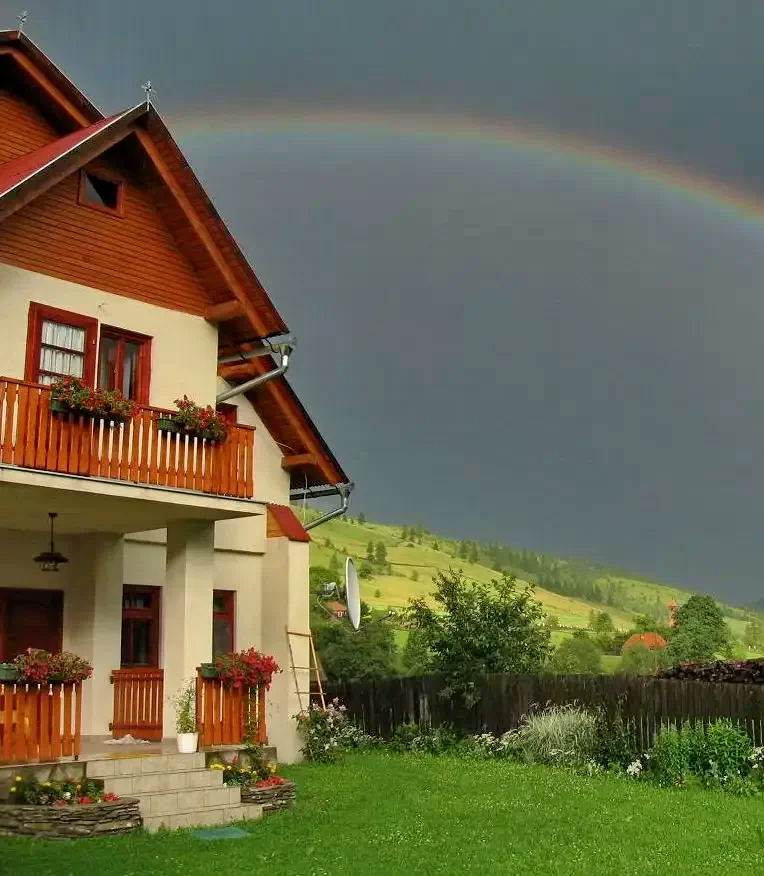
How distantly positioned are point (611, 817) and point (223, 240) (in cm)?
1038

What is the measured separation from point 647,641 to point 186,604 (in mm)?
78528

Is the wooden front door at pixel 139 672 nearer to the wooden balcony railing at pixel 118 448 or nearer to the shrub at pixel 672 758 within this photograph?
the wooden balcony railing at pixel 118 448

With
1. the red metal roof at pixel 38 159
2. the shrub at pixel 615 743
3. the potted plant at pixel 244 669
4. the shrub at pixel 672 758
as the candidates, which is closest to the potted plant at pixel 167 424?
the potted plant at pixel 244 669

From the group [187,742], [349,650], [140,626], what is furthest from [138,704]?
[349,650]

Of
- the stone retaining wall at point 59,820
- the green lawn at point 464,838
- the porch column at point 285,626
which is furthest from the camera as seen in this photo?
the porch column at point 285,626

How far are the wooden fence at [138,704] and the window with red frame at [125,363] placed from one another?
444cm

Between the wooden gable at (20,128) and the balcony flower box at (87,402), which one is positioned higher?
the wooden gable at (20,128)

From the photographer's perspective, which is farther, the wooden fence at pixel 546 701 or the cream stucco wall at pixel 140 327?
the wooden fence at pixel 546 701

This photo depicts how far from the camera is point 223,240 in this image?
55.9 ft

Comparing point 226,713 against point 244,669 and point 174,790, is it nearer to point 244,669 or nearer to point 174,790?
point 244,669

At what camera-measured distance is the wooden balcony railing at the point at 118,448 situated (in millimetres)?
13312

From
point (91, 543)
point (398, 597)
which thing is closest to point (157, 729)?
point (91, 543)

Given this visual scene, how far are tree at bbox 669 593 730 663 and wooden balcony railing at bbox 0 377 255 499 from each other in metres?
64.3

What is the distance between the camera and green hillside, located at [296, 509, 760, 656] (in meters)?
91.4
